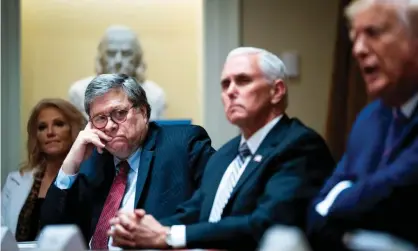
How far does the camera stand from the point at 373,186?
1064 millimetres

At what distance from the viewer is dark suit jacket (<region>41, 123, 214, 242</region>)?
136cm

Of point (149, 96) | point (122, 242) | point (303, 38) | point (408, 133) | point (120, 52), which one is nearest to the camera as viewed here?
point (408, 133)

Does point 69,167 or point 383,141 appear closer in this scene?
point 383,141

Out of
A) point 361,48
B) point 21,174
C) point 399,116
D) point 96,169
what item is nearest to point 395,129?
point 399,116

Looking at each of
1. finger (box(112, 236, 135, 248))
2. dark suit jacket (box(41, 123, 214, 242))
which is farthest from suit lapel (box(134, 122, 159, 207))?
finger (box(112, 236, 135, 248))

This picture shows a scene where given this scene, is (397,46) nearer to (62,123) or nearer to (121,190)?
(121,190)

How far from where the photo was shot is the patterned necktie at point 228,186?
1.22 meters

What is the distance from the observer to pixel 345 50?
1.23m

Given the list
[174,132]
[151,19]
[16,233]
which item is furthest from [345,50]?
[16,233]

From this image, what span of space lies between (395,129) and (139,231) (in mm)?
494

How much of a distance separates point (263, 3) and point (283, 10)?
1.8 inches

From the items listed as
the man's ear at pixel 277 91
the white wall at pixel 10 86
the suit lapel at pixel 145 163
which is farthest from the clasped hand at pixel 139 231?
the white wall at pixel 10 86

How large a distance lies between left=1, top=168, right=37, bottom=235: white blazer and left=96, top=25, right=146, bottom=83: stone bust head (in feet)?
1.02

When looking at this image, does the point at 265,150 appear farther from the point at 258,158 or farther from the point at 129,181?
the point at 129,181
